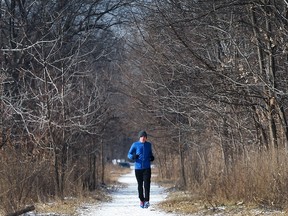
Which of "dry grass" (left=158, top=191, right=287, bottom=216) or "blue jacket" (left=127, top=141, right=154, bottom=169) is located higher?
"blue jacket" (left=127, top=141, right=154, bottom=169)

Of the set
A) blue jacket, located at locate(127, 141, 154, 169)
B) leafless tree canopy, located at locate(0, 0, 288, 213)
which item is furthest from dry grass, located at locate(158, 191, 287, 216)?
blue jacket, located at locate(127, 141, 154, 169)

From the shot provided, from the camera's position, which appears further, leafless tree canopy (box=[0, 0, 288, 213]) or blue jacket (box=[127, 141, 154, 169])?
blue jacket (box=[127, 141, 154, 169])

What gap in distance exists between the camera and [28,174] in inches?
558

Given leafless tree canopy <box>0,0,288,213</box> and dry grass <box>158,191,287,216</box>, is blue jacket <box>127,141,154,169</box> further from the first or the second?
leafless tree canopy <box>0,0,288,213</box>

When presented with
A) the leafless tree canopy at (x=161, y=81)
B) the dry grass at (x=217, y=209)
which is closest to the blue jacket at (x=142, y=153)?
the dry grass at (x=217, y=209)

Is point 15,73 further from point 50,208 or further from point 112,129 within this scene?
point 112,129

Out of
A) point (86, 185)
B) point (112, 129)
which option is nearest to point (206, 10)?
point (86, 185)

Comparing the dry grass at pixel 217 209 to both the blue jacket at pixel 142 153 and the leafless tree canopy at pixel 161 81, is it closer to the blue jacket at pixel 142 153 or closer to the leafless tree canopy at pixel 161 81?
the leafless tree canopy at pixel 161 81

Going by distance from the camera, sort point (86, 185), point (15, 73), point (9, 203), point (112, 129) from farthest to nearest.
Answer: point (112, 129), point (86, 185), point (15, 73), point (9, 203)

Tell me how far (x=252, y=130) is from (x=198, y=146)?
4.74 m

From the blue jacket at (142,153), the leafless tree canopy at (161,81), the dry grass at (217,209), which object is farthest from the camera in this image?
the blue jacket at (142,153)

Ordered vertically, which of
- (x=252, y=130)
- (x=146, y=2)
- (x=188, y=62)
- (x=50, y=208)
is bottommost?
(x=50, y=208)

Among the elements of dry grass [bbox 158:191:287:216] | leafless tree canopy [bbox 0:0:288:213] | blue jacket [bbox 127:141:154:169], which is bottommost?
dry grass [bbox 158:191:287:216]

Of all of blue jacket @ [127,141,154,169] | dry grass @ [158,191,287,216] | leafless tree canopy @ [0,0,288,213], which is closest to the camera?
dry grass @ [158,191,287,216]
